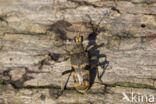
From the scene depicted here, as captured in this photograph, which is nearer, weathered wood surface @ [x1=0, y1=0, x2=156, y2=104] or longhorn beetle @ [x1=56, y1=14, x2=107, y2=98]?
longhorn beetle @ [x1=56, y1=14, x2=107, y2=98]

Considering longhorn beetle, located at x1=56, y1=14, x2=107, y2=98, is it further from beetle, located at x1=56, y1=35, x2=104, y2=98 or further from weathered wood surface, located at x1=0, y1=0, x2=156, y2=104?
weathered wood surface, located at x1=0, y1=0, x2=156, y2=104

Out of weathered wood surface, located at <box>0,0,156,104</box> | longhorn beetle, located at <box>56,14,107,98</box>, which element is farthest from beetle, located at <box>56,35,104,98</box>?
weathered wood surface, located at <box>0,0,156,104</box>

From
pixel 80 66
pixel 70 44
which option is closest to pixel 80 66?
pixel 80 66

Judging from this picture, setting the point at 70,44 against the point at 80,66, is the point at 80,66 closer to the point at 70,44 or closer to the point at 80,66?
the point at 80,66

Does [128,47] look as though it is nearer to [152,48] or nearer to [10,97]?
[152,48]

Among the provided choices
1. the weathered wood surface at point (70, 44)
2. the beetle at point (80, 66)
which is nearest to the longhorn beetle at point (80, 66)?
the beetle at point (80, 66)

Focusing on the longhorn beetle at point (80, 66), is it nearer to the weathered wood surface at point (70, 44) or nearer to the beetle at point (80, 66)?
the beetle at point (80, 66)
